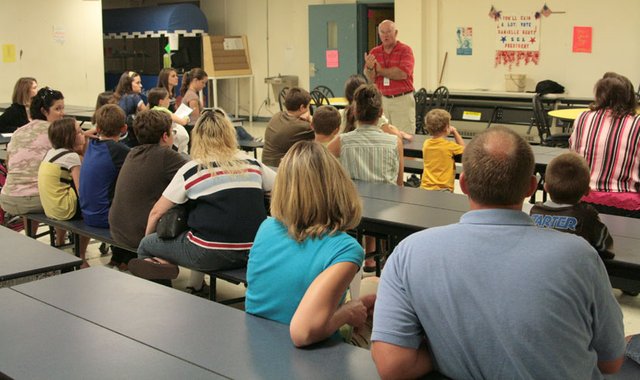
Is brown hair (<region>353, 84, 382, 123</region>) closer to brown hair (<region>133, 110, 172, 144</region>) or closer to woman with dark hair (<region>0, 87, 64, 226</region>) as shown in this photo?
brown hair (<region>133, 110, 172, 144</region>)

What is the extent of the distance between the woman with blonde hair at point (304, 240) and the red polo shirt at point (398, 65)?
5.37m

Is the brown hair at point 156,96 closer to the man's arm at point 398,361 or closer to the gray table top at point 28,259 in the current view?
the gray table top at point 28,259

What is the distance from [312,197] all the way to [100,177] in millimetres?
2552

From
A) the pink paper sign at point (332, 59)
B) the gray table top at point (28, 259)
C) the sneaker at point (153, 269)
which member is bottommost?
the sneaker at point (153, 269)

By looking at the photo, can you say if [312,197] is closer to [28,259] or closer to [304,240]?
[304,240]

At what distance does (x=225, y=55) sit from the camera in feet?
44.1

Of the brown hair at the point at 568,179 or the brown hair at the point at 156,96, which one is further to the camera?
the brown hair at the point at 156,96

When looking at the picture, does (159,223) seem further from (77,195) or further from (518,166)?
(518,166)

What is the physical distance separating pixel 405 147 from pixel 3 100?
715 centimetres

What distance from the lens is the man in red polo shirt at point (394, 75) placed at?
7.60m

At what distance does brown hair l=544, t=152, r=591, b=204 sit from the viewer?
3.08 metres

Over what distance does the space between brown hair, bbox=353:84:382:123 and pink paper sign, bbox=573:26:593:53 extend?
21.0 ft

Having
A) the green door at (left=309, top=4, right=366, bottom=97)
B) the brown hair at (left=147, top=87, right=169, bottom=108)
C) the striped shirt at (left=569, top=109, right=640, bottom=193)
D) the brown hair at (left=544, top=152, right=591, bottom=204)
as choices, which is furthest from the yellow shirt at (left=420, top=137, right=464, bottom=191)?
the green door at (left=309, top=4, right=366, bottom=97)

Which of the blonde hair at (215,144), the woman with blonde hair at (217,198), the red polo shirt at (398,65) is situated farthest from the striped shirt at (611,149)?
the red polo shirt at (398,65)
